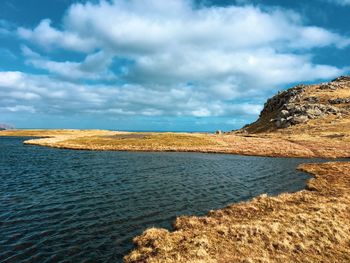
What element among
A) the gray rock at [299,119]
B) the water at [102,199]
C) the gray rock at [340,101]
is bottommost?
the water at [102,199]

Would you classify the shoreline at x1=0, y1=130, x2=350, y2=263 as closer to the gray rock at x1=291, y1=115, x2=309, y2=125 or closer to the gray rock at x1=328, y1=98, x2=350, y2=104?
the gray rock at x1=291, y1=115, x2=309, y2=125

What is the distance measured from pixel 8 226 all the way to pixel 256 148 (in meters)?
74.5

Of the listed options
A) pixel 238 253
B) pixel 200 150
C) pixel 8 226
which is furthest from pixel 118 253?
pixel 200 150

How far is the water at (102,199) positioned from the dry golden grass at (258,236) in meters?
2.23

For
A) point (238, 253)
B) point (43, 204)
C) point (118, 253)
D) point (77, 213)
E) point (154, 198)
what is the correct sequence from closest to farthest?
point (238, 253) < point (118, 253) < point (77, 213) < point (43, 204) < point (154, 198)

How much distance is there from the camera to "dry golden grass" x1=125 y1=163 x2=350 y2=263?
17.1m

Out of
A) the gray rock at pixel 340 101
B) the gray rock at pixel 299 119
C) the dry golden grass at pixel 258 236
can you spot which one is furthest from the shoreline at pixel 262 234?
the gray rock at pixel 340 101

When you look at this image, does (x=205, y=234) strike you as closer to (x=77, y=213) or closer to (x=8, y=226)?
(x=77, y=213)

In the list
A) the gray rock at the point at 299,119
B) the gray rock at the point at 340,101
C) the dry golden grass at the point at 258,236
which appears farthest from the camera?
the gray rock at the point at 340,101

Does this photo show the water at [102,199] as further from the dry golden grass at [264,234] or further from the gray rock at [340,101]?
the gray rock at [340,101]

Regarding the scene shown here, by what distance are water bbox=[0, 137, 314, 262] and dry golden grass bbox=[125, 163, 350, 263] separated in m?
2.23

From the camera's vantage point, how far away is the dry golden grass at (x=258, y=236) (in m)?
17.1

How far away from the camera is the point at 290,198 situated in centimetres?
3039

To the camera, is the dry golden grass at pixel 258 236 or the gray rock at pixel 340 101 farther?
the gray rock at pixel 340 101
